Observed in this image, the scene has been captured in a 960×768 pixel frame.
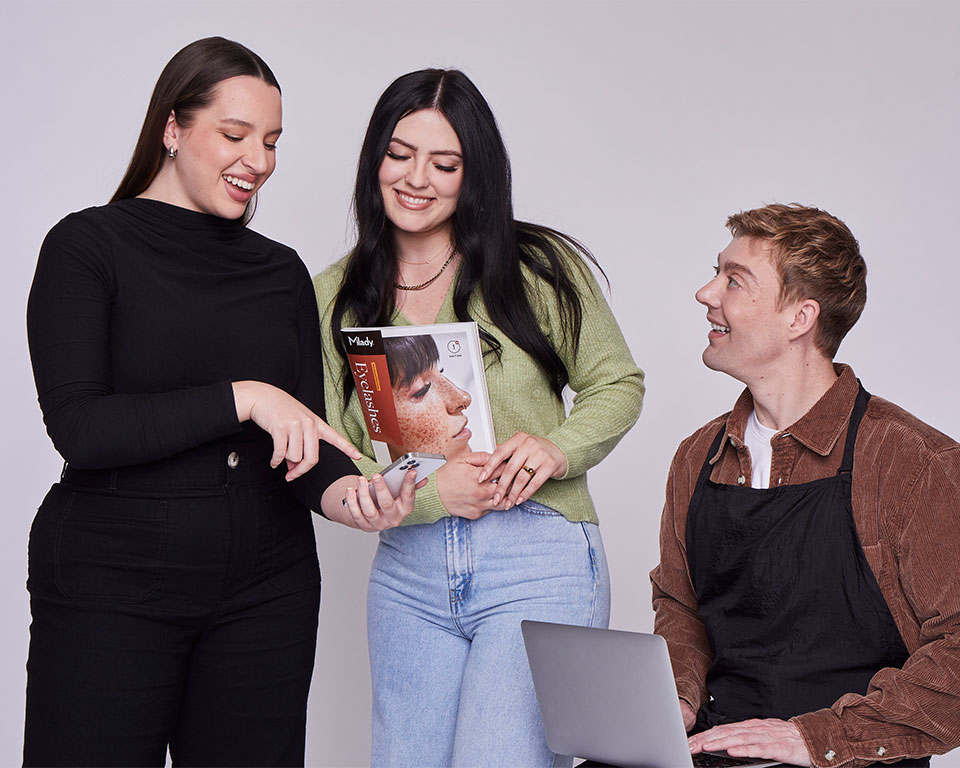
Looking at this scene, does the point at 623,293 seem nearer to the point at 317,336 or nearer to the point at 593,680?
the point at 317,336

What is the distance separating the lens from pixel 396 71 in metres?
3.69

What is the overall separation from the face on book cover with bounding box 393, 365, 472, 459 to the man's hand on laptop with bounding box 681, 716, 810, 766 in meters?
0.63

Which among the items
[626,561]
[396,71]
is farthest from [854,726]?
[396,71]

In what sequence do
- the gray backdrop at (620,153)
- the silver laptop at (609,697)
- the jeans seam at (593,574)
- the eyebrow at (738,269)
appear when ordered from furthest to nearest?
the gray backdrop at (620,153)
the eyebrow at (738,269)
the jeans seam at (593,574)
the silver laptop at (609,697)

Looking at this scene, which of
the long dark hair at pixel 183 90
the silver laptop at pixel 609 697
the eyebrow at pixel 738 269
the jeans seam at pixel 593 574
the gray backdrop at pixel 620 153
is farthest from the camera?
the gray backdrop at pixel 620 153

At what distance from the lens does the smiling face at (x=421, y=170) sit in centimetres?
204

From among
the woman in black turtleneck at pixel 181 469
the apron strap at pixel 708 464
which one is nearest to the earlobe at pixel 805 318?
the apron strap at pixel 708 464

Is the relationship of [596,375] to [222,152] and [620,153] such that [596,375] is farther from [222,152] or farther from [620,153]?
[620,153]

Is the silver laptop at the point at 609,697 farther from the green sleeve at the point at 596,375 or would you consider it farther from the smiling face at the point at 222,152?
the smiling face at the point at 222,152

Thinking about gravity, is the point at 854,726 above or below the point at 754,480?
below

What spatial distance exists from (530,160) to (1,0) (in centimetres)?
168

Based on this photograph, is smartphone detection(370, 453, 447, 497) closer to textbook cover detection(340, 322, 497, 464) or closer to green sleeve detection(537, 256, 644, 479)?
textbook cover detection(340, 322, 497, 464)

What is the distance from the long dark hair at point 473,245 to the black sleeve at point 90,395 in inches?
18.3

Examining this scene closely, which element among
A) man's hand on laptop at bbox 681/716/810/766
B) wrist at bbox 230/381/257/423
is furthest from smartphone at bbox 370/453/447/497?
man's hand on laptop at bbox 681/716/810/766
